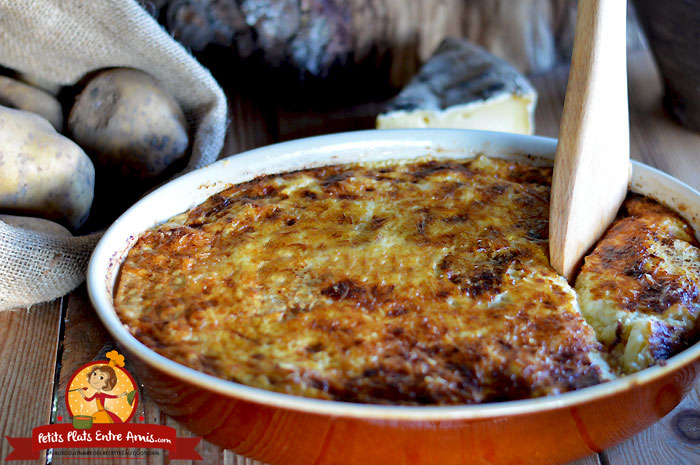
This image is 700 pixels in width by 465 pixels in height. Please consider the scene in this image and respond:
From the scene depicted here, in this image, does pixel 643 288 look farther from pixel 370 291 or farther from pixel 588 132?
pixel 370 291

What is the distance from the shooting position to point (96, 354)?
5.11 ft

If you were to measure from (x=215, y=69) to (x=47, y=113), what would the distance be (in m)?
0.77

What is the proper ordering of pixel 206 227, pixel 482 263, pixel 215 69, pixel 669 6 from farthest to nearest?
pixel 215 69 → pixel 669 6 → pixel 206 227 → pixel 482 263

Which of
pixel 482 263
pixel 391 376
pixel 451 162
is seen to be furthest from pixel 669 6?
pixel 391 376

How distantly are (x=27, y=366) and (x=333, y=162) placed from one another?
851mm

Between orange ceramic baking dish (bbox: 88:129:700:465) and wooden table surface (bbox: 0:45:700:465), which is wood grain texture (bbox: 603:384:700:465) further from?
orange ceramic baking dish (bbox: 88:129:700:465)

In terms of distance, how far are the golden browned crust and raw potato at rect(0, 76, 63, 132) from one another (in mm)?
645

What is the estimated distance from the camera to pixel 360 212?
1637 millimetres

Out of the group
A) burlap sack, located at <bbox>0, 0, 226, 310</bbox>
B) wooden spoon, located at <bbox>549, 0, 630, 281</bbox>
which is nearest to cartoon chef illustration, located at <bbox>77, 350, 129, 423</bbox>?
burlap sack, located at <bbox>0, 0, 226, 310</bbox>

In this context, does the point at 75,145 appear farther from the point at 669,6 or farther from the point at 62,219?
the point at 669,6

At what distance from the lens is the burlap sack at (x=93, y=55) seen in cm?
169

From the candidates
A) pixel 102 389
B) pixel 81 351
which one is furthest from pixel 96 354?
pixel 102 389

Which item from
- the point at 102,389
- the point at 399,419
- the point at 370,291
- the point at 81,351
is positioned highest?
the point at 399,419

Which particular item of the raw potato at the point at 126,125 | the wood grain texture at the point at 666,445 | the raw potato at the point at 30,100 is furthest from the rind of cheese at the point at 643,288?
the raw potato at the point at 30,100
